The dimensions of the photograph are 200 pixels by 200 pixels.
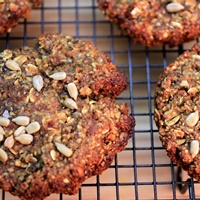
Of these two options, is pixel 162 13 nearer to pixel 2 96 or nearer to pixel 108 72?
pixel 108 72

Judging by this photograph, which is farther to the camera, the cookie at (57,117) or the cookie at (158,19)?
the cookie at (158,19)

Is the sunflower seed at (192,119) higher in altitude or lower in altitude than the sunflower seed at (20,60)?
lower

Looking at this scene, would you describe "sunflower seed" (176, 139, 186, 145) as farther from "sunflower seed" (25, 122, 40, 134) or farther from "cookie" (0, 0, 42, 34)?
"cookie" (0, 0, 42, 34)

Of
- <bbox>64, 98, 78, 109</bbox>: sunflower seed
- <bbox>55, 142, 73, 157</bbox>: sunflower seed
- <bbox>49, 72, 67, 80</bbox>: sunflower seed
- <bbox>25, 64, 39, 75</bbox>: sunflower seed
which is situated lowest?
<bbox>55, 142, 73, 157</bbox>: sunflower seed

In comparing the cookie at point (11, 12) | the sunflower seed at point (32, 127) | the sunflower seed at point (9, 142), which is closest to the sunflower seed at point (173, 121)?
the sunflower seed at point (32, 127)

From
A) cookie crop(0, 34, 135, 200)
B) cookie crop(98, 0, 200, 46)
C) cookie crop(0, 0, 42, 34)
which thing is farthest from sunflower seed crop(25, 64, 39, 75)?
cookie crop(98, 0, 200, 46)

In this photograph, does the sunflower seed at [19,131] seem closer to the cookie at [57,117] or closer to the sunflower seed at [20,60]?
the cookie at [57,117]

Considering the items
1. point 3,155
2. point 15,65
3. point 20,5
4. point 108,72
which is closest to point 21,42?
point 20,5

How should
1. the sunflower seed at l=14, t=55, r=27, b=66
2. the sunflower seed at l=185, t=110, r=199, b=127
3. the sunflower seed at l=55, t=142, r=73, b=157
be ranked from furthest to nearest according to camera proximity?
the sunflower seed at l=14, t=55, r=27, b=66 → the sunflower seed at l=185, t=110, r=199, b=127 → the sunflower seed at l=55, t=142, r=73, b=157

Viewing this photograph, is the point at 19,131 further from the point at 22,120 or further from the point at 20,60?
the point at 20,60
